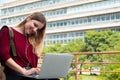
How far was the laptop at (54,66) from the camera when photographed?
151cm

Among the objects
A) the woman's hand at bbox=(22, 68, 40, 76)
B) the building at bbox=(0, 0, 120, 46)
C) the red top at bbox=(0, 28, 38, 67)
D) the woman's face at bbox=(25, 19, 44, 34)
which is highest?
the woman's face at bbox=(25, 19, 44, 34)

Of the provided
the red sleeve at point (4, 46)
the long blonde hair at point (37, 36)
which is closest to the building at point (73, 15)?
the long blonde hair at point (37, 36)

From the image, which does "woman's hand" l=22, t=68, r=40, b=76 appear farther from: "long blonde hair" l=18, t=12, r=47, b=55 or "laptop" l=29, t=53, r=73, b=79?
"long blonde hair" l=18, t=12, r=47, b=55

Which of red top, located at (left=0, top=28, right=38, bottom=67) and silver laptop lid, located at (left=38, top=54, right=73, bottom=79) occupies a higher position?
red top, located at (left=0, top=28, right=38, bottom=67)

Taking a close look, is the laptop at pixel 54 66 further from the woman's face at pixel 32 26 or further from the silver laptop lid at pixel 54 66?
the woman's face at pixel 32 26

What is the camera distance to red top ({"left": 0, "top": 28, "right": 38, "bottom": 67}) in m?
1.53

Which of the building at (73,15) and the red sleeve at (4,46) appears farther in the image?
the building at (73,15)

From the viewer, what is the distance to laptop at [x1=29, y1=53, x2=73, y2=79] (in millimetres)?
1512

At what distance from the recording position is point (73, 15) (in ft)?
106

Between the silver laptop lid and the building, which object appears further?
the building

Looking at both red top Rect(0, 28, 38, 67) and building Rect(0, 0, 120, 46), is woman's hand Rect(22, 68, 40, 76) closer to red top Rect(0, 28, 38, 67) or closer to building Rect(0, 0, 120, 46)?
red top Rect(0, 28, 38, 67)

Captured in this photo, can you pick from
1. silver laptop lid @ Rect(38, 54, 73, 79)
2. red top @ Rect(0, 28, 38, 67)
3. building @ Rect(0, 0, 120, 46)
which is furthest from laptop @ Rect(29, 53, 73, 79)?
building @ Rect(0, 0, 120, 46)

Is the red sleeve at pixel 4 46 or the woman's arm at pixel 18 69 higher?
the red sleeve at pixel 4 46

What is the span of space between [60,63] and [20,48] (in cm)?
19
